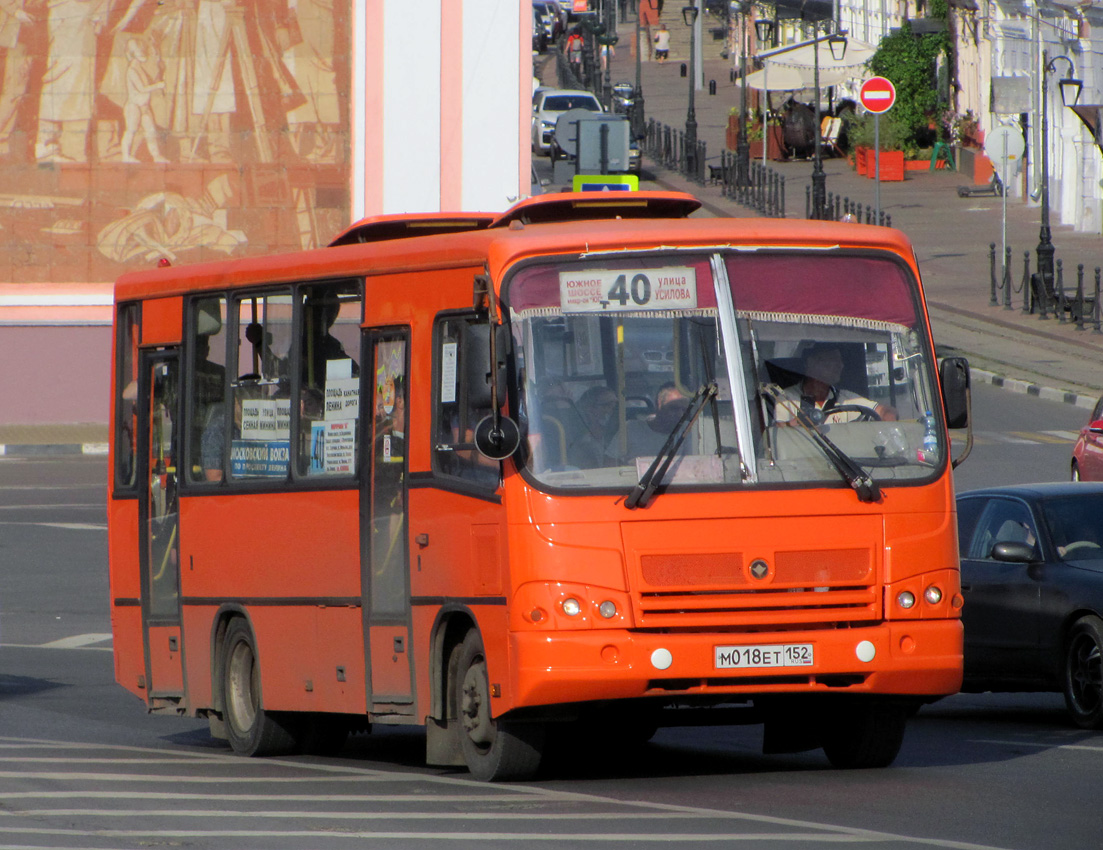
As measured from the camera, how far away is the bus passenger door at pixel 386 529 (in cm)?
936

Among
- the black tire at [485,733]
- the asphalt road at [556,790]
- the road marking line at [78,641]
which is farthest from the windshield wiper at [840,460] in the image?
the road marking line at [78,641]

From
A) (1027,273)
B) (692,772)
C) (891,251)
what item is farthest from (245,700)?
(1027,273)

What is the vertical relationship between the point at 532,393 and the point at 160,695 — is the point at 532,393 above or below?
above

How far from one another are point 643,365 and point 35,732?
472 cm

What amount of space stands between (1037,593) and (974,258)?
1249 inches

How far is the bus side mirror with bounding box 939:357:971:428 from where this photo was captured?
8781 mm

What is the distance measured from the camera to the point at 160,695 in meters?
11.7

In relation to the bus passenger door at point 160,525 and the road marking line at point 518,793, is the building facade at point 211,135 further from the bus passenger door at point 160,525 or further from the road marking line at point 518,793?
the road marking line at point 518,793

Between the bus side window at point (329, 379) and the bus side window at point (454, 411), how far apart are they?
0.79 m

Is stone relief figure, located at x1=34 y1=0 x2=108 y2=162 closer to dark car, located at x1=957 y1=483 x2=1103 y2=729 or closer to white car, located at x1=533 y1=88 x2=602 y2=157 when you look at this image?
dark car, located at x1=957 y1=483 x2=1103 y2=729

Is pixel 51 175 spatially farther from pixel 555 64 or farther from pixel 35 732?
pixel 555 64

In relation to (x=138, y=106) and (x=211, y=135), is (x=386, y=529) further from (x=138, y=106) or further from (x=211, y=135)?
(x=138, y=106)

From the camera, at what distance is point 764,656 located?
827 cm

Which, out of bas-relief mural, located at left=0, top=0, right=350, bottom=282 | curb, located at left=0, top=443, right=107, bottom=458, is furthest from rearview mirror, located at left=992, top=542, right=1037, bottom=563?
bas-relief mural, located at left=0, top=0, right=350, bottom=282
